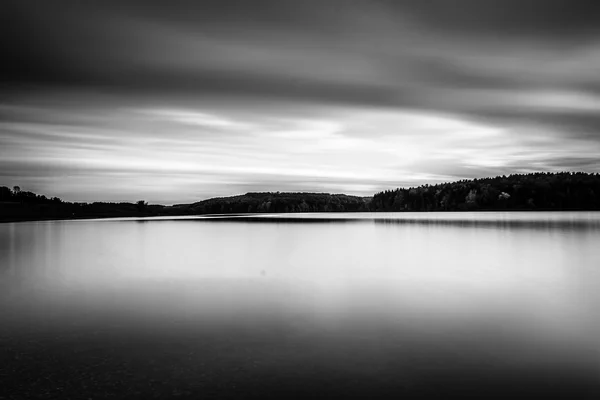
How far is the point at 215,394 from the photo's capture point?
777 centimetres

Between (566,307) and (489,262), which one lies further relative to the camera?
(489,262)

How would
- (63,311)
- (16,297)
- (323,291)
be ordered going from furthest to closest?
(323,291)
(16,297)
(63,311)

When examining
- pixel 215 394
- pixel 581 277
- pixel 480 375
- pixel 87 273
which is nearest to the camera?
pixel 215 394

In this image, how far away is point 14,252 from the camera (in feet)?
115

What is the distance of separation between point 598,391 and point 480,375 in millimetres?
1906

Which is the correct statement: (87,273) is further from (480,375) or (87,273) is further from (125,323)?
(480,375)

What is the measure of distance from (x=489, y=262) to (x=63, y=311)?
23.5m

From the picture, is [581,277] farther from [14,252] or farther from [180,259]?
[14,252]

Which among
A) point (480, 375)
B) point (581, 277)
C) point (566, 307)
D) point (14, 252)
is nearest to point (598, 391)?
point (480, 375)

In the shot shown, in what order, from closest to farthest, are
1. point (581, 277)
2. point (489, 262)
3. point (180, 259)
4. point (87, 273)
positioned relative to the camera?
point (581, 277), point (87, 273), point (489, 262), point (180, 259)

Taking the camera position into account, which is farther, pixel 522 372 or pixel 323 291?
pixel 323 291

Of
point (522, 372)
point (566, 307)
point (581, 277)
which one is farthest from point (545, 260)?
point (522, 372)

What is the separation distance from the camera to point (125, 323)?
515 inches

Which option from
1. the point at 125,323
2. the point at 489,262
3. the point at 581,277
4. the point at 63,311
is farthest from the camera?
the point at 489,262
